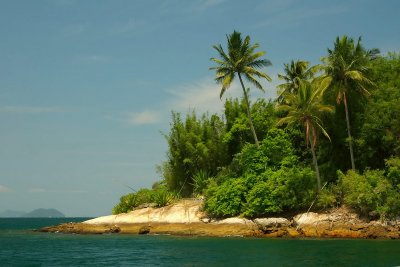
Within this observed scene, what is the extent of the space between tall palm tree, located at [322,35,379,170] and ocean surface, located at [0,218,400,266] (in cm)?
1417

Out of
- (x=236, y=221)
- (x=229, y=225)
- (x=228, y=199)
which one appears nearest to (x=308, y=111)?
(x=228, y=199)

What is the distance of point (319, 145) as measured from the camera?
43312 mm

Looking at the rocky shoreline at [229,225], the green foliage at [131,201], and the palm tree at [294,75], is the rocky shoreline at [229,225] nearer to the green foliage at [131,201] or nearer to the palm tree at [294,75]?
the green foliage at [131,201]

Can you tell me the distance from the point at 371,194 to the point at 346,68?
11.7 meters

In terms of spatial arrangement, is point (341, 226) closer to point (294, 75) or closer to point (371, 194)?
point (371, 194)

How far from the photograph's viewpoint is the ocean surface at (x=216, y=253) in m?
22.2

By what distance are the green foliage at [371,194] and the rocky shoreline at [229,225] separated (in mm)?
812

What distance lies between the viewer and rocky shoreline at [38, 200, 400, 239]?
33688 millimetres

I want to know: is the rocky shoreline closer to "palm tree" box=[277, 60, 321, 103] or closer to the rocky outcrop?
the rocky outcrop

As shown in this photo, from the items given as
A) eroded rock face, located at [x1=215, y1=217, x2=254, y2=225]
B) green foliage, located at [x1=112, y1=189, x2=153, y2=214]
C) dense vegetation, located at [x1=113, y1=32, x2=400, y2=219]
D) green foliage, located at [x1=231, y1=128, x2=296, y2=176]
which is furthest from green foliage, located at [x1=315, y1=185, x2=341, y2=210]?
green foliage, located at [x1=112, y1=189, x2=153, y2=214]

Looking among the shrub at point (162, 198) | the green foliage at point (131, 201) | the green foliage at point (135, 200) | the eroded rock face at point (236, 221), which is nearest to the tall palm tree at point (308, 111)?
the eroded rock face at point (236, 221)

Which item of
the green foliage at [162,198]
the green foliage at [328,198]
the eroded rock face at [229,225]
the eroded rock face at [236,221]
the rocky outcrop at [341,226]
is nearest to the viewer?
the rocky outcrop at [341,226]

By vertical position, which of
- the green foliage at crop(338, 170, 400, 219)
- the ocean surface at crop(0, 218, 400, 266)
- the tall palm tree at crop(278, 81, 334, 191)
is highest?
the tall palm tree at crop(278, 81, 334, 191)

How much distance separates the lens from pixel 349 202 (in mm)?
35750
